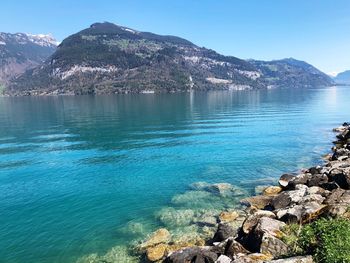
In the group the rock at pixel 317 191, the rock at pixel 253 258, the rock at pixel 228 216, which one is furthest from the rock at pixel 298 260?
the rock at pixel 317 191

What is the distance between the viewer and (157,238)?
29500 mm

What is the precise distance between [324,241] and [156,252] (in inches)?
552

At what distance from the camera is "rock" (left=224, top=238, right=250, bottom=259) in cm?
2127

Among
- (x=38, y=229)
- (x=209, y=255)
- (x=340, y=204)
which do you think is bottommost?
(x=38, y=229)

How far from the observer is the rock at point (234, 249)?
21266mm

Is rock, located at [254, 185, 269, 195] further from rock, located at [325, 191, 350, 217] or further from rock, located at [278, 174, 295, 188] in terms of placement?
rock, located at [325, 191, 350, 217]

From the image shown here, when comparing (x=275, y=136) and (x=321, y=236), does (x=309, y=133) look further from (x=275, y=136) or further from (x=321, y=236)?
(x=321, y=236)

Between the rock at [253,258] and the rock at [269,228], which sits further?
the rock at [269,228]

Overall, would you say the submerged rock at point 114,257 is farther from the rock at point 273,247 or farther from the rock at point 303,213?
the rock at point 303,213

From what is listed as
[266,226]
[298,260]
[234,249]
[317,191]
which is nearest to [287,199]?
[317,191]

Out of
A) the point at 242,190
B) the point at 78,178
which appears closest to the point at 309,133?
the point at 242,190

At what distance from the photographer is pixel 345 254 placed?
15398mm

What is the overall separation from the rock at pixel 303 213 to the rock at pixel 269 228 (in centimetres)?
285

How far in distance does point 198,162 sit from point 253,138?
25153mm
